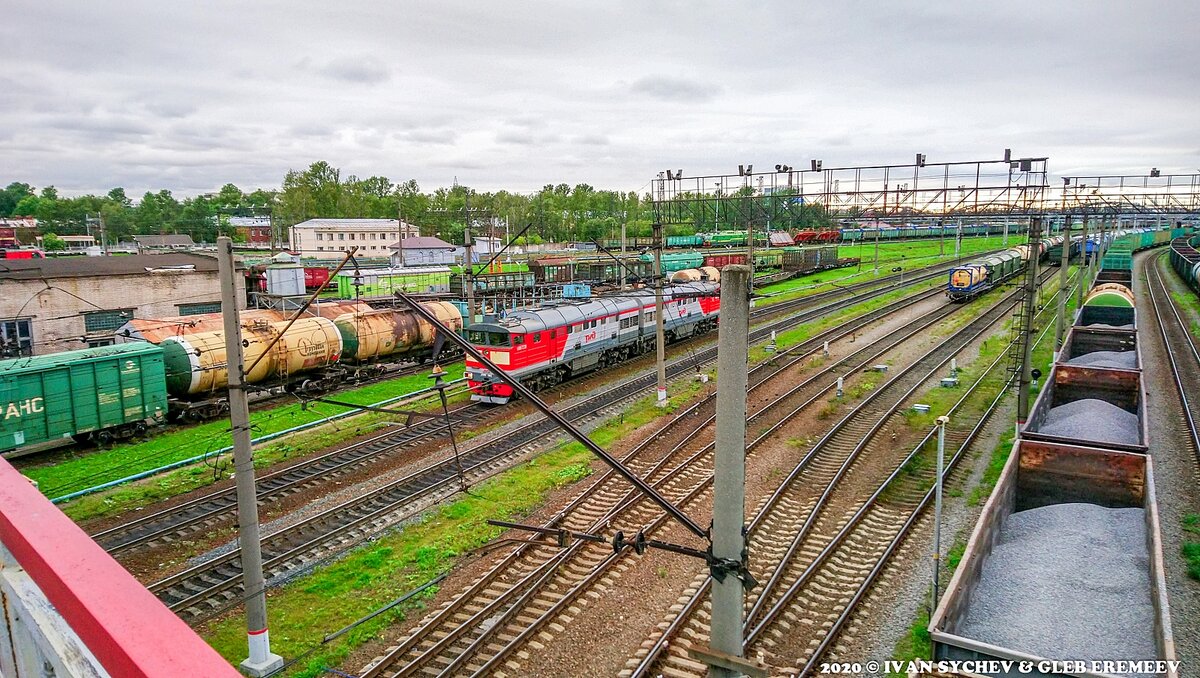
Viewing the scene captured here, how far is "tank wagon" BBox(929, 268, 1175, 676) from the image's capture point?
9531mm

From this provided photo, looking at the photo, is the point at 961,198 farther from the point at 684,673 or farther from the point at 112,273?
the point at 112,273

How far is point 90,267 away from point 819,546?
122 feet

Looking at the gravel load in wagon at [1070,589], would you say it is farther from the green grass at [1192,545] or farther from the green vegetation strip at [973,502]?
the green grass at [1192,545]

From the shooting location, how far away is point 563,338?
26.9m

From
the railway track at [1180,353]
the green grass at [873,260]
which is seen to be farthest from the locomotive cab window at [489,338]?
the green grass at [873,260]

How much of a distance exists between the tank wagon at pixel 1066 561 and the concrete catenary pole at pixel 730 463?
4265mm

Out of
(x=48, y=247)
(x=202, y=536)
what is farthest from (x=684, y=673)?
(x=48, y=247)

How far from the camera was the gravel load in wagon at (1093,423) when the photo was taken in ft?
56.1

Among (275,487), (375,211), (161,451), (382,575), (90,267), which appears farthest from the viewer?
(375,211)

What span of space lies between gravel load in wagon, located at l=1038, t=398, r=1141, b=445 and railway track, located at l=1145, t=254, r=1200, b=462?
234cm

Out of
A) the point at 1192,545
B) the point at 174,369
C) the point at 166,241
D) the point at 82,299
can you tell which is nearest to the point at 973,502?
the point at 1192,545

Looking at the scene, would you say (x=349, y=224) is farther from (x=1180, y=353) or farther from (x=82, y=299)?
(x=1180, y=353)

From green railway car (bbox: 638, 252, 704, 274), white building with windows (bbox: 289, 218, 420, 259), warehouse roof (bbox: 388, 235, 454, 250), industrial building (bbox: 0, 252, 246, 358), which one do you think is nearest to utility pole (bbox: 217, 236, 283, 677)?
industrial building (bbox: 0, 252, 246, 358)

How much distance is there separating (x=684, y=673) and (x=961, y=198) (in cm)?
3119
